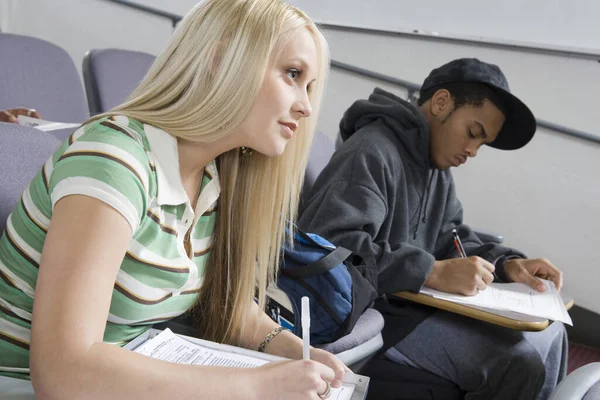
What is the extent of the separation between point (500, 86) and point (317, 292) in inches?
36.0

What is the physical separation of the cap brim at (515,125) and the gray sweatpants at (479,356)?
605 mm

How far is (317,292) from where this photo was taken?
1.27 metres

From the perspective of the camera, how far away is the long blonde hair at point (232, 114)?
0.95 meters

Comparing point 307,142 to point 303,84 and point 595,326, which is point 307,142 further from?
point 595,326

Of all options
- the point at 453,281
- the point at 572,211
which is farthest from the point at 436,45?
the point at 453,281

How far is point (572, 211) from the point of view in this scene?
261 centimetres

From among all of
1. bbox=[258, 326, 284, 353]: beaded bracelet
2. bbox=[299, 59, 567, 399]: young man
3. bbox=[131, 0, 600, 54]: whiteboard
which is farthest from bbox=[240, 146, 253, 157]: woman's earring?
bbox=[131, 0, 600, 54]: whiteboard

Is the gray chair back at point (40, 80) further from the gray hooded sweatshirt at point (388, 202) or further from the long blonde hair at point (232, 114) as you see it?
the long blonde hair at point (232, 114)

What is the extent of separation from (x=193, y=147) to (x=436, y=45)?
2036 millimetres

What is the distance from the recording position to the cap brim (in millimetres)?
1854

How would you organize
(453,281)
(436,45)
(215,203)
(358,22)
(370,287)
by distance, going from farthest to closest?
(358,22) < (436,45) < (453,281) < (370,287) < (215,203)

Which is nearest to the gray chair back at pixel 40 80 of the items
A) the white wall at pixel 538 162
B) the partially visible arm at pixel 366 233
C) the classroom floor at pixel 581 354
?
the partially visible arm at pixel 366 233

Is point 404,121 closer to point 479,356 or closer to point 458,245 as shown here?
point 458,245

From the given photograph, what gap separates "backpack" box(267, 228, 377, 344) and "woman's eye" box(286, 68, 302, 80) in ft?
1.24
